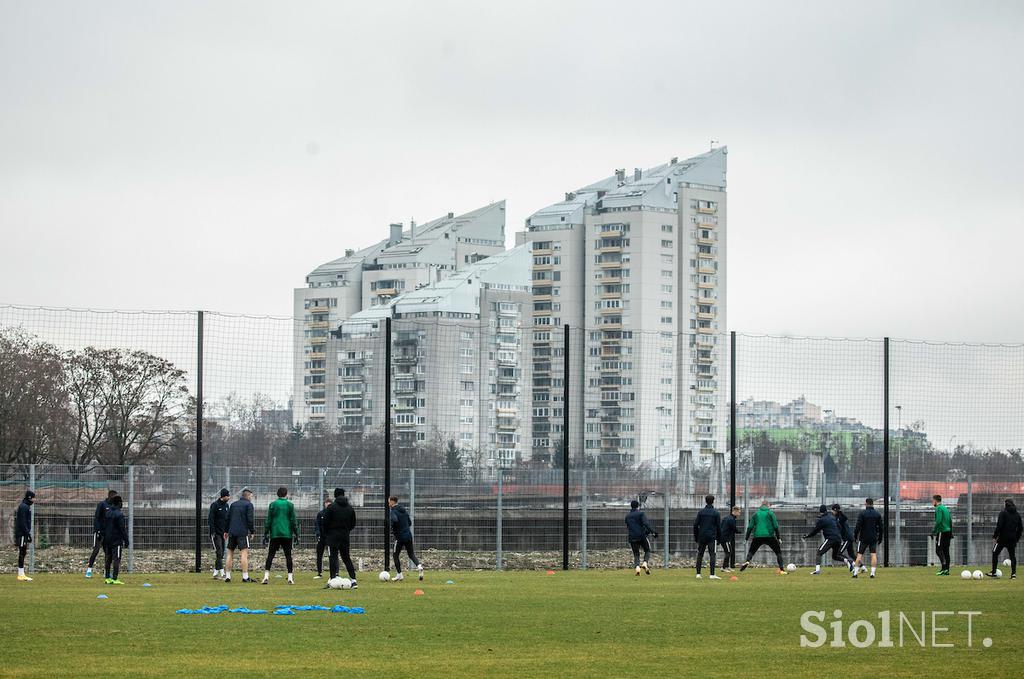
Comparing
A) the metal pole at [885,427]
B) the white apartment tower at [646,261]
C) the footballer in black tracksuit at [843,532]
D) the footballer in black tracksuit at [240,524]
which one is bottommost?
the footballer in black tracksuit at [843,532]

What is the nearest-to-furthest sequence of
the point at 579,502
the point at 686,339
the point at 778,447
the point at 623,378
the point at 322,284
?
the point at 579,502
the point at 778,447
the point at 623,378
the point at 686,339
the point at 322,284

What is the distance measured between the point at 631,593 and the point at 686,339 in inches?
5144

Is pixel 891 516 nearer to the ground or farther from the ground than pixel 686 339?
nearer to the ground

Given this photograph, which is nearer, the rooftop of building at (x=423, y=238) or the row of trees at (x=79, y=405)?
the row of trees at (x=79, y=405)

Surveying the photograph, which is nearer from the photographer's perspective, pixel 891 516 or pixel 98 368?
pixel 891 516

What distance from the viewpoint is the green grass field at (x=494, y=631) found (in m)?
13.6

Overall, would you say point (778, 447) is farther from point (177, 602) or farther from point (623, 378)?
point (623, 378)

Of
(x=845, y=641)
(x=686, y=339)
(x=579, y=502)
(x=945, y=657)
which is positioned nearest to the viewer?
(x=945, y=657)

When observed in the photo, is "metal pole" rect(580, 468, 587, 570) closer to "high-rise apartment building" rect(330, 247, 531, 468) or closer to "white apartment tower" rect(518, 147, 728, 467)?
"high-rise apartment building" rect(330, 247, 531, 468)

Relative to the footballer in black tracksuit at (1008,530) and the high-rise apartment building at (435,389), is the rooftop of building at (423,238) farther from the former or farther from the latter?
the footballer in black tracksuit at (1008,530)

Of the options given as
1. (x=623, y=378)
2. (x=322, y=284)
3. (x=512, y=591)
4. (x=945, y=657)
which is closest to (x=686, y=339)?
(x=623, y=378)

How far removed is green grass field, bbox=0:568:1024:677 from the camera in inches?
537

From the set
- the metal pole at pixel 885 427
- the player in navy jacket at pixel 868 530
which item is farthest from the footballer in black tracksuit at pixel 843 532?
the metal pole at pixel 885 427

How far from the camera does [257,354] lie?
32.0 meters
